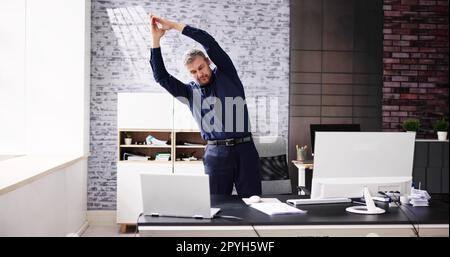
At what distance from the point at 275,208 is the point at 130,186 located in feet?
9.72

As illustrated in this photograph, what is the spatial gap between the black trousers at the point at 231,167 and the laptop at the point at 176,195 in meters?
0.96

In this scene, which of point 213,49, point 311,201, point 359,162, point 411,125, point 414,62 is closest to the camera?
point 359,162

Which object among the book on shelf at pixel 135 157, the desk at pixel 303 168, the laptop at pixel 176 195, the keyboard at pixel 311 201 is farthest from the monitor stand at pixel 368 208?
the book on shelf at pixel 135 157

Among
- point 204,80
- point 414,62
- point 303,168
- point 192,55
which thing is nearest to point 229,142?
point 204,80

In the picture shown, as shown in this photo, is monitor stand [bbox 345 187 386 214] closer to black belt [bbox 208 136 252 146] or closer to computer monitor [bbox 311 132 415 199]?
computer monitor [bbox 311 132 415 199]

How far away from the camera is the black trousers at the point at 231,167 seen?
308cm

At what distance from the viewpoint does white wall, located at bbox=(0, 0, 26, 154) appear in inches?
165

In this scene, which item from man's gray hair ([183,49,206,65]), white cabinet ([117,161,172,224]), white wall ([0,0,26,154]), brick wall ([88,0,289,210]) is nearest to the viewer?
man's gray hair ([183,49,206,65])

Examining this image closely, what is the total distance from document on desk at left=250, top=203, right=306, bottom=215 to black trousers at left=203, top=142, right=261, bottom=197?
678 millimetres

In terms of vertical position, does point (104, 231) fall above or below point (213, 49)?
below

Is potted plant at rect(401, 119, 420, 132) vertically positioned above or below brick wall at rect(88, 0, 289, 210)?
below

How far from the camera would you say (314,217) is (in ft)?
7.04

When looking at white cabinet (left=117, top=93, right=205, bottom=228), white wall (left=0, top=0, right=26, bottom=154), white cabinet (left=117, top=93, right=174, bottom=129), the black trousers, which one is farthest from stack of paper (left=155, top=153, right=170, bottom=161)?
the black trousers

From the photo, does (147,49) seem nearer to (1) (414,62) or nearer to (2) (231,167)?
(2) (231,167)
